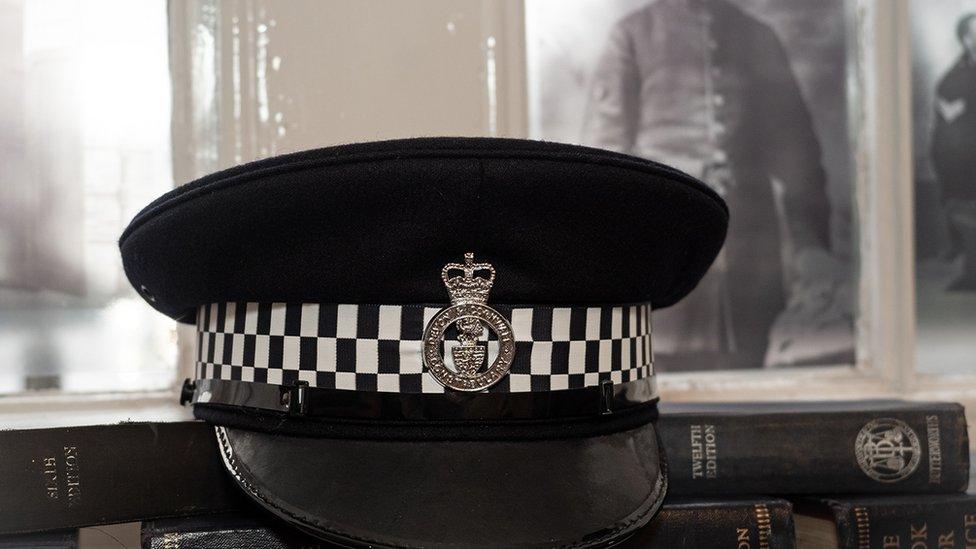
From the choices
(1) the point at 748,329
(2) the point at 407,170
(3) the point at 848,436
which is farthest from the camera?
(1) the point at 748,329

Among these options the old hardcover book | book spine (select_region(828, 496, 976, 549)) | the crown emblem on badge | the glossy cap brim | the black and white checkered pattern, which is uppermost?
the crown emblem on badge

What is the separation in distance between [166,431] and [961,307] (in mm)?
1053

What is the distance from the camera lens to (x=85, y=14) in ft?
3.07

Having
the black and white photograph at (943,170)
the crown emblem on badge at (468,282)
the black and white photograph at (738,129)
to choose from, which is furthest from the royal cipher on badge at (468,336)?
the black and white photograph at (943,170)

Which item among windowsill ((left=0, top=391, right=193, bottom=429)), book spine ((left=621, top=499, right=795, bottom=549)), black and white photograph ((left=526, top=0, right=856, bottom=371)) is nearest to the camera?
book spine ((left=621, top=499, right=795, bottom=549))

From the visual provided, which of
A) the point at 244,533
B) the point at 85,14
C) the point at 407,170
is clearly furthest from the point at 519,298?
the point at 85,14

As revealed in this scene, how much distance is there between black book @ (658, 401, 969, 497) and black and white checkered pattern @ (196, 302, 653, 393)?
0.15 m

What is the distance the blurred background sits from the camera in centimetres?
91

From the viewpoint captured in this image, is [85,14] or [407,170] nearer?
[407,170]

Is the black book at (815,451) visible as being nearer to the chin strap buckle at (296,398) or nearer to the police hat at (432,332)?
the police hat at (432,332)

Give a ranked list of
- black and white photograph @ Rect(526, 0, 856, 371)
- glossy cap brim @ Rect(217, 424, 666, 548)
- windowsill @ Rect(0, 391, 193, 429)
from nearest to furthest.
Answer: glossy cap brim @ Rect(217, 424, 666, 548)
windowsill @ Rect(0, 391, 193, 429)
black and white photograph @ Rect(526, 0, 856, 371)

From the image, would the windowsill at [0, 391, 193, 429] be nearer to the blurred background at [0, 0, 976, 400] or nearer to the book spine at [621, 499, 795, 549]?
the blurred background at [0, 0, 976, 400]

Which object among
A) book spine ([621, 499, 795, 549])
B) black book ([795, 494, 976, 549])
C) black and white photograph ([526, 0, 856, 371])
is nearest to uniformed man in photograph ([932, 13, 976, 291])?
black and white photograph ([526, 0, 856, 371])

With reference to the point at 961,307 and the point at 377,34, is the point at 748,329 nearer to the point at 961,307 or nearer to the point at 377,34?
the point at 961,307
